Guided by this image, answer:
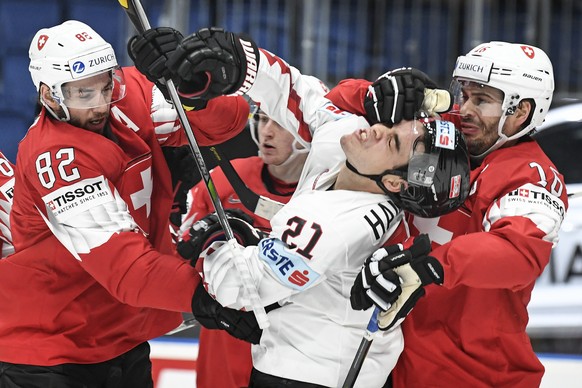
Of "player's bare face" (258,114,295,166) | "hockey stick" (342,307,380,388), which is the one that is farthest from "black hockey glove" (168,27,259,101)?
"player's bare face" (258,114,295,166)

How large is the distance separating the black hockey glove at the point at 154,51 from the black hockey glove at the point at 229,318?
0.58m

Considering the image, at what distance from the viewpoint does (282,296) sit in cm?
248

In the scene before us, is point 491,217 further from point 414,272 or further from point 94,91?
point 94,91

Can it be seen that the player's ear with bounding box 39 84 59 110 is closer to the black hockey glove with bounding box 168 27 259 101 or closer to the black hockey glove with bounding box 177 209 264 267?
the black hockey glove with bounding box 168 27 259 101

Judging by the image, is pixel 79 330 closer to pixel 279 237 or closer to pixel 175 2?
pixel 279 237

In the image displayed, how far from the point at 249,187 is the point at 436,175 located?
1.44 meters

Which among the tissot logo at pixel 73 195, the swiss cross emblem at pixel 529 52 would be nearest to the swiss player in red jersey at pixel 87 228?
the tissot logo at pixel 73 195

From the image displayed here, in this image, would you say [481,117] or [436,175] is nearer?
[436,175]

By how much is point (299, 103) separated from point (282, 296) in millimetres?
702

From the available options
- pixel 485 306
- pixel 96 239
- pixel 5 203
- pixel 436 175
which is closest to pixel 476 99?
pixel 436 175

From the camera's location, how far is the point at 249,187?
→ 12.6 ft

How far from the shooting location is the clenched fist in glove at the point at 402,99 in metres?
2.59

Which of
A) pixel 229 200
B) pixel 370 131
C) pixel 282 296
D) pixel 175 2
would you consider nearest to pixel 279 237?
pixel 282 296

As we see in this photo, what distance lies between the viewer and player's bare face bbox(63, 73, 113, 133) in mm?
2785
